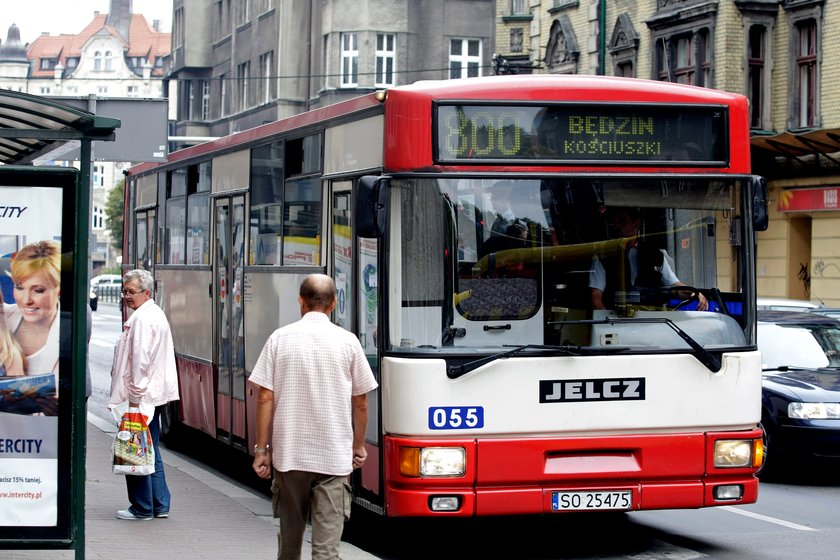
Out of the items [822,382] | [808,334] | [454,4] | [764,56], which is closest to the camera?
[822,382]

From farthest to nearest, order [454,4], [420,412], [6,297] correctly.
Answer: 1. [454,4]
2. [420,412]
3. [6,297]

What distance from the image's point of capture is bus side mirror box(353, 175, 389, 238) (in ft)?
26.6

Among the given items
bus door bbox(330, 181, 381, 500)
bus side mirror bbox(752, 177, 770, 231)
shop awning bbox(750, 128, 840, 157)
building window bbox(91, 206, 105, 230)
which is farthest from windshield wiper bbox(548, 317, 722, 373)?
building window bbox(91, 206, 105, 230)

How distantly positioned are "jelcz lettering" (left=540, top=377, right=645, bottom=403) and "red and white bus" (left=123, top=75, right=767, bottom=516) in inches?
0.4

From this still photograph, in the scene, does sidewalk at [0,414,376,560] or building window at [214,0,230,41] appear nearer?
sidewalk at [0,414,376,560]

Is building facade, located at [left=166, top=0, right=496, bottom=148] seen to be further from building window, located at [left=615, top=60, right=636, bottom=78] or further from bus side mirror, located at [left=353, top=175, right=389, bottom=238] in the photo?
bus side mirror, located at [left=353, top=175, right=389, bottom=238]

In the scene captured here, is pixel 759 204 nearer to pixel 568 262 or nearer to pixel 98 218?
pixel 568 262

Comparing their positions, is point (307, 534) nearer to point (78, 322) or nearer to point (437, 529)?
point (437, 529)

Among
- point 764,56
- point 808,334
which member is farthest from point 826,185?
point 808,334

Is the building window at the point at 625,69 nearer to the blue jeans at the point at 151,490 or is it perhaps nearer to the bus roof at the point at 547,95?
the bus roof at the point at 547,95

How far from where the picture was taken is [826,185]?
30312mm

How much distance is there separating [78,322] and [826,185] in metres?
25.3

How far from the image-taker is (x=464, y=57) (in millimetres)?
52094

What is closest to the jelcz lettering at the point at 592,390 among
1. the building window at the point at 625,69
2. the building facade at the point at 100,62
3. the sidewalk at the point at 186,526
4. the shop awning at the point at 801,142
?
the sidewalk at the point at 186,526
